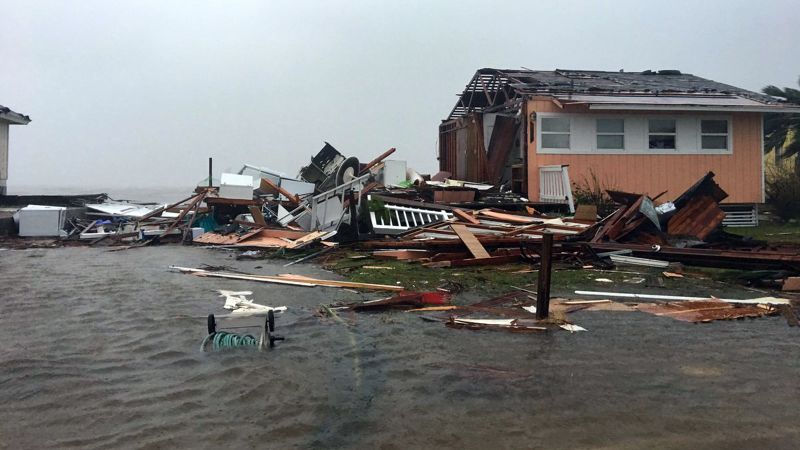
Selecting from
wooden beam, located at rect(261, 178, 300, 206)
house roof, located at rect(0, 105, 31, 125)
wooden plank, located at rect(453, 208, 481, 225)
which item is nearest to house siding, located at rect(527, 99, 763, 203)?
wooden plank, located at rect(453, 208, 481, 225)

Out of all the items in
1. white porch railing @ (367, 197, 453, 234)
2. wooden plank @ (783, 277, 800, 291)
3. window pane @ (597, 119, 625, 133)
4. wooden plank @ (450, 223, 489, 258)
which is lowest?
wooden plank @ (783, 277, 800, 291)

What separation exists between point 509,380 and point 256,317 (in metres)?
3.08

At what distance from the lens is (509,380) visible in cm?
451

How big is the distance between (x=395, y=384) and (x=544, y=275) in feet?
7.05

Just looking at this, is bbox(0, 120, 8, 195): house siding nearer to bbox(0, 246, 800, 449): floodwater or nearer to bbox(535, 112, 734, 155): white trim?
bbox(0, 246, 800, 449): floodwater

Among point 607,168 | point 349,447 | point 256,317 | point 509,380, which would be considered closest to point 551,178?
point 607,168

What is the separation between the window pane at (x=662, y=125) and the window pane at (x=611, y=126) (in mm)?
788

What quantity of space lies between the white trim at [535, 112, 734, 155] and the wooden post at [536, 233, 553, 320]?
10799mm

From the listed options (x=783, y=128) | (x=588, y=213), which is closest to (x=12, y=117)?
(x=588, y=213)

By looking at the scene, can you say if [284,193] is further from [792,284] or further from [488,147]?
[792,284]

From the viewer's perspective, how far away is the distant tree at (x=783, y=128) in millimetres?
22406

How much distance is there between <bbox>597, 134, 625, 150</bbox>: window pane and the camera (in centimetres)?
1678

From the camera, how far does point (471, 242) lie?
10367 mm

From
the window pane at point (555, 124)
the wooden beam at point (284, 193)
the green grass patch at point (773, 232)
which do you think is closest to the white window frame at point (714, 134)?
the green grass patch at point (773, 232)
